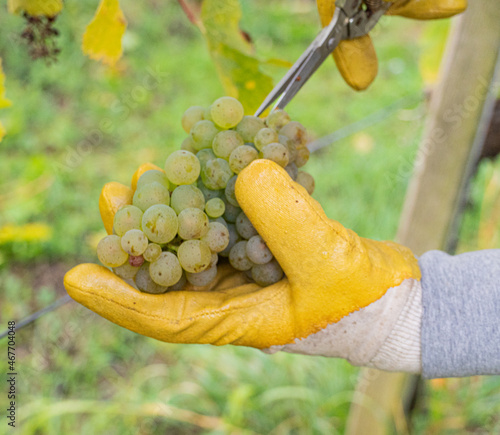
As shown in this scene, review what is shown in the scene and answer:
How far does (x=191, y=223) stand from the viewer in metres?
0.57

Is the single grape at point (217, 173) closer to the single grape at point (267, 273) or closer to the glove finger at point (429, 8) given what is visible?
the single grape at point (267, 273)

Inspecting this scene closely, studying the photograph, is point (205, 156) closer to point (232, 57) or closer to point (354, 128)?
point (232, 57)

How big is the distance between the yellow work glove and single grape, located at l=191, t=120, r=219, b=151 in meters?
0.28

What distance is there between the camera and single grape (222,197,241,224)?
66 cm

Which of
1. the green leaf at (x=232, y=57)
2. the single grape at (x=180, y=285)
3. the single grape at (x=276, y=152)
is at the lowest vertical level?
the single grape at (x=180, y=285)

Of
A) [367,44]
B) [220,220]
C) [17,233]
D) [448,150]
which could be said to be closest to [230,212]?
[220,220]

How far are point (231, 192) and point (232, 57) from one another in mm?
309

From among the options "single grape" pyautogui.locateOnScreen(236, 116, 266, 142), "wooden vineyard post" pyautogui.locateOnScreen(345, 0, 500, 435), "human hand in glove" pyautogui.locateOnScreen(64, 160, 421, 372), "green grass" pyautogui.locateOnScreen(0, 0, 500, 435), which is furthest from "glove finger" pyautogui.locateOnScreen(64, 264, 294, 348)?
"green grass" pyautogui.locateOnScreen(0, 0, 500, 435)

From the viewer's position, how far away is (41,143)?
2.51 metres

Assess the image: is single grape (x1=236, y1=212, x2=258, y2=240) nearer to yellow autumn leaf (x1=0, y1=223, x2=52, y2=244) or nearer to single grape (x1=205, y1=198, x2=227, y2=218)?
single grape (x1=205, y1=198, x2=227, y2=218)

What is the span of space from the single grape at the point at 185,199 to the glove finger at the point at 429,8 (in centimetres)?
48

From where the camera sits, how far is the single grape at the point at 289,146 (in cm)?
64

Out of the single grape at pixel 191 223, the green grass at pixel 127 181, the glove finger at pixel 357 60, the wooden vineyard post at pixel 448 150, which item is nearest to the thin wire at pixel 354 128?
the green grass at pixel 127 181

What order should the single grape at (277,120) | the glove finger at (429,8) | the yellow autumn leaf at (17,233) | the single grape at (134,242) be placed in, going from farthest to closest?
1. the yellow autumn leaf at (17,233)
2. the glove finger at (429,8)
3. the single grape at (277,120)
4. the single grape at (134,242)
